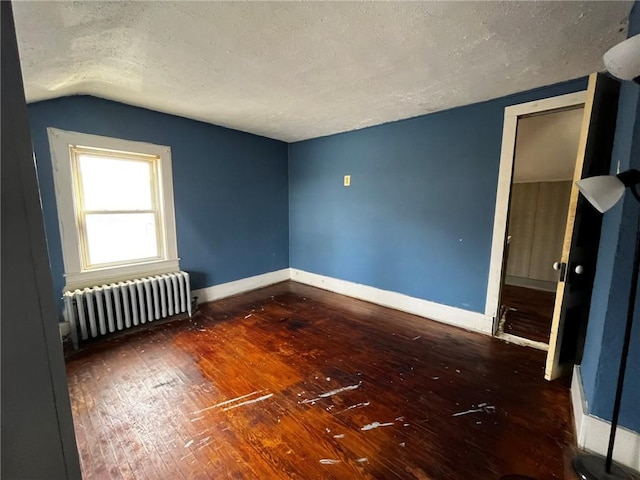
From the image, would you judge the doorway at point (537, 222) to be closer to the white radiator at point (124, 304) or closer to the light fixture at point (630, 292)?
the light fixture at point (630, 292)

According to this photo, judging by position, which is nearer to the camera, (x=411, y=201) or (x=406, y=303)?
(x=411, y=201)

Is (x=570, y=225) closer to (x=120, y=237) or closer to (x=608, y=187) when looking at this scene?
(x=608, y=187)

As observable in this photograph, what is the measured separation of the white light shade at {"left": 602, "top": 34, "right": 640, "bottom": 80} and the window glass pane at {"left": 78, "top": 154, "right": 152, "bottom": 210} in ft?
12.4

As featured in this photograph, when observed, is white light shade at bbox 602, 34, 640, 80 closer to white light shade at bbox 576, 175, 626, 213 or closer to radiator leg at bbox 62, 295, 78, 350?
white light shade at bbox 576, 175, 626, 213

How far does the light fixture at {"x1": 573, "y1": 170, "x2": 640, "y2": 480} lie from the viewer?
1095 millimetres

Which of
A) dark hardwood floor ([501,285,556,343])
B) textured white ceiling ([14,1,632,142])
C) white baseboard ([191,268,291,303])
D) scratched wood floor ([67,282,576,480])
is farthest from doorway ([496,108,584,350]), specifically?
white baseboard ([191,268,291,303])

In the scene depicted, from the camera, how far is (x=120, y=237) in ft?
9.73

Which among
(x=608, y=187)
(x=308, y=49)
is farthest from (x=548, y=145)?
(x=308, y=49)

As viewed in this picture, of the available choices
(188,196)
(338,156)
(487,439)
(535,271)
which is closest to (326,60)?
(338,156)

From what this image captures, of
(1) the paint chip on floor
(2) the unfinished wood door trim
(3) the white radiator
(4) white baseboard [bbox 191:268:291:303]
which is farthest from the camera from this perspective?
(4) white baseboard [bbox 191:268:291:303]

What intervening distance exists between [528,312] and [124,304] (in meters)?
4.67

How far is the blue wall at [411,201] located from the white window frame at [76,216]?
6.66 ft

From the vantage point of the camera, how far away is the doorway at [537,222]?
293cm

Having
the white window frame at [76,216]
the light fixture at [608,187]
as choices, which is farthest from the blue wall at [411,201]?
the white window frame at [76,216]
